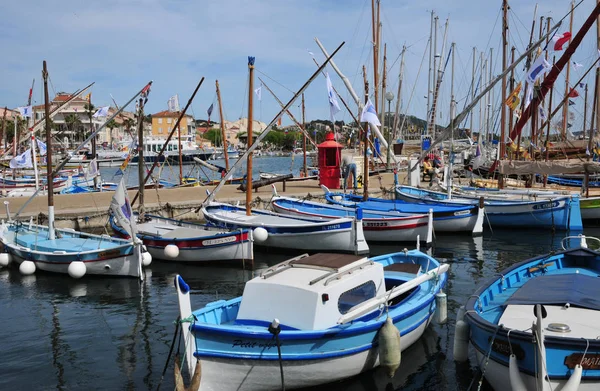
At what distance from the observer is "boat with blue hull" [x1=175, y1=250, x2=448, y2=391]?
32.2 ft

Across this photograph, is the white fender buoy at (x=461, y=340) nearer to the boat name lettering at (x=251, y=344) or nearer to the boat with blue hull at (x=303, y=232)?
the boat name lettering at (x=251, y=344)

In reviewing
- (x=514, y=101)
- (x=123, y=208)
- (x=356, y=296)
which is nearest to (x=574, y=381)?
(x=356, y=296)

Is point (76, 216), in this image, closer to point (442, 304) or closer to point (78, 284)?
point (78, 284)

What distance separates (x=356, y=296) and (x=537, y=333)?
4084 mm

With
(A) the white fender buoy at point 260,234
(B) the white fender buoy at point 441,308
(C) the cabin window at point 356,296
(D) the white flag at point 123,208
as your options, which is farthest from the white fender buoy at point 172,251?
(B) the white fender buoy at point 441,308

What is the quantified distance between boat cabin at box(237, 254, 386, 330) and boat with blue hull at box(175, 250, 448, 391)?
20 millimetres

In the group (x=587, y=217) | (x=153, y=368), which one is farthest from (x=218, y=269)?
(x=587, y=217)

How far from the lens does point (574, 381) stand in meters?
8.39

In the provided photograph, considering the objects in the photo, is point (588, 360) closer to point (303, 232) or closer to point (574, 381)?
point (574, 381)

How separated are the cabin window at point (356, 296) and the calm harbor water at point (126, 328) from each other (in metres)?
1.51

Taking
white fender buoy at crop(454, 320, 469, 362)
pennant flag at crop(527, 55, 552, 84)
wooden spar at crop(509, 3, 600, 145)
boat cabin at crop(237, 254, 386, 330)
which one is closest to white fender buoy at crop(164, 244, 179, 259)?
boat cabin at crop(237, 254, 386, 330)

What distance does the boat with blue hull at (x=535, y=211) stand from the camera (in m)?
28.2

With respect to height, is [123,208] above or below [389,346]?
above

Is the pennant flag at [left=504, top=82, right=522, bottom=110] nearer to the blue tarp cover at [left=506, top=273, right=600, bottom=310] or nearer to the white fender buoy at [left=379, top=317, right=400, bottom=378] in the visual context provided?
the blue tarp cover at [left=506, top=273, right=600, bottom=310]
